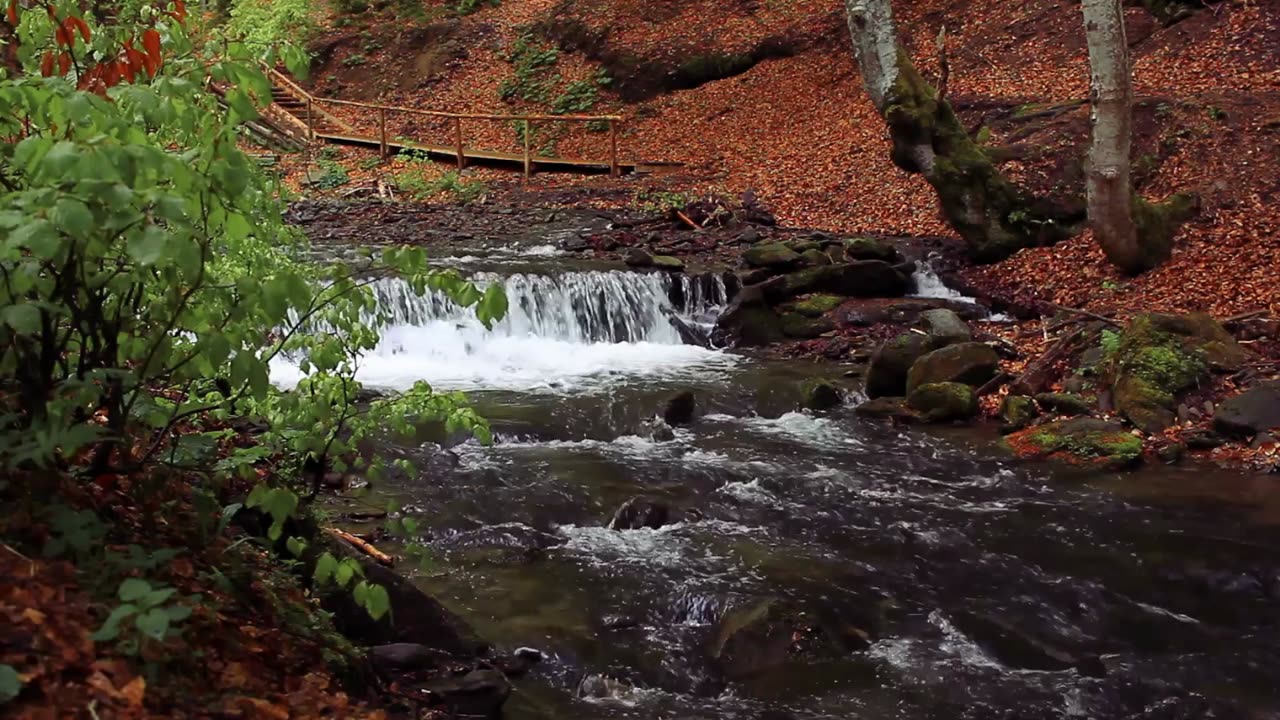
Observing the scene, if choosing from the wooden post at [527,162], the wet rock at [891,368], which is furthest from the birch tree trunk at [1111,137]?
the wooden post at [527,162]

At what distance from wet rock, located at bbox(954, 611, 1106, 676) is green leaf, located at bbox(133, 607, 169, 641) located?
15.3 feet

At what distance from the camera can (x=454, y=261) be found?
15.9 m

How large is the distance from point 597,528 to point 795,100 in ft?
55.7

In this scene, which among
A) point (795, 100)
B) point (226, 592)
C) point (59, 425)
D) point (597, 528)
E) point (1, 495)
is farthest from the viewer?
point (795, 100)

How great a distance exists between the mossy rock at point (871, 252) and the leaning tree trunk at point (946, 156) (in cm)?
101

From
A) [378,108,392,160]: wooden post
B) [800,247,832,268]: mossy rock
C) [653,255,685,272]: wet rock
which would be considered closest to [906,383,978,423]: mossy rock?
[800,247,832,268]: mossy rock

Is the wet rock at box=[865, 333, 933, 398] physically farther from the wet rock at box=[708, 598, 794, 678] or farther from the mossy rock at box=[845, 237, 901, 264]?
the wet rock at box=[708, 598, 794, 678]

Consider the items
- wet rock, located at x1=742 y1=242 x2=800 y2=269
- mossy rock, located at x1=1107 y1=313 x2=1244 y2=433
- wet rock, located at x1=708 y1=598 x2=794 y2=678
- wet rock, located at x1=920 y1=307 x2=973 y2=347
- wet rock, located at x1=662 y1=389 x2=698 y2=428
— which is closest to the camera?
wet rock, located at x1=708 y1=598 x2=794 y2=678

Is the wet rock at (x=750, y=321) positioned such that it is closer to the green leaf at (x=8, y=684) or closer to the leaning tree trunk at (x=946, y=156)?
the leaning tree trunk at (x=946, y=156)

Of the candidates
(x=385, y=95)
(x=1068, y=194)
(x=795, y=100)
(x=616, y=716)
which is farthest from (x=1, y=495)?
(x=385, y=95)

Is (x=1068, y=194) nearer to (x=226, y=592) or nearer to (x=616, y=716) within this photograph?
(x=616, y=716)

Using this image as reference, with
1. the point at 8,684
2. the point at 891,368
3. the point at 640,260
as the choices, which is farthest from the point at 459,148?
the point at 8,684

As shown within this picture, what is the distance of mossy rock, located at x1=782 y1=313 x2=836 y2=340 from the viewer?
44.4 feet

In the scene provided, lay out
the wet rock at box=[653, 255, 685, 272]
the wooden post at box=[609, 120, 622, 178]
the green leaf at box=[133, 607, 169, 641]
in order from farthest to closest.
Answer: the wooden post at box=[609, 120, 622, 178] → the wet rock at box=[653, 255, 685, 272] → the green leaf at box=[133, 607, 169, 641]
